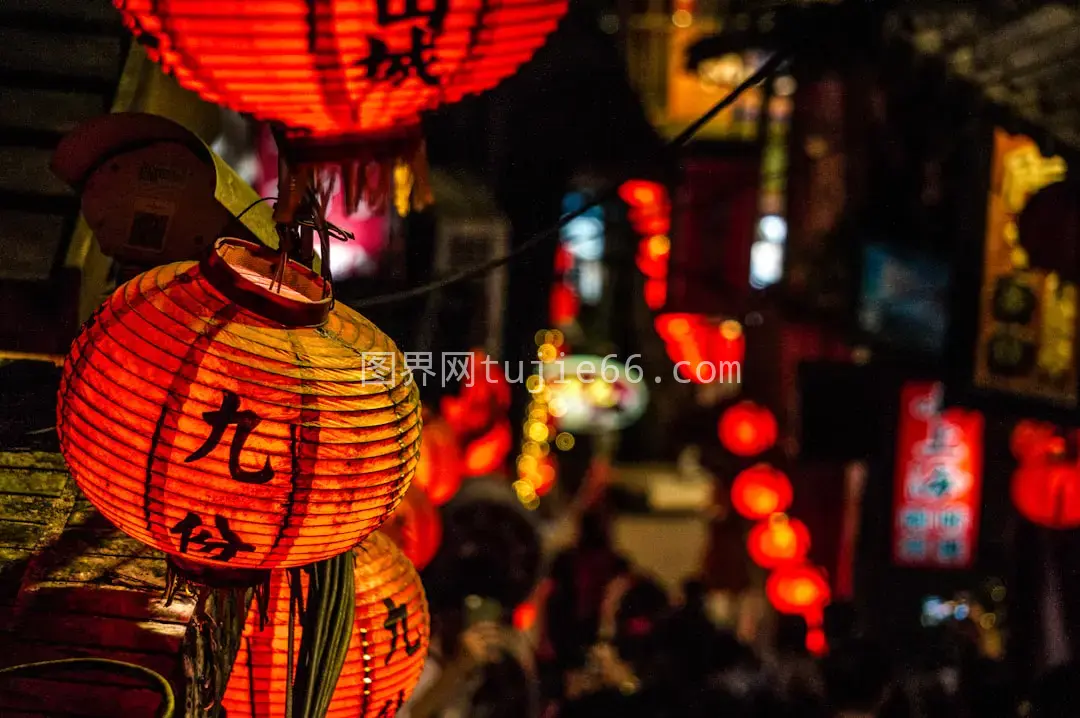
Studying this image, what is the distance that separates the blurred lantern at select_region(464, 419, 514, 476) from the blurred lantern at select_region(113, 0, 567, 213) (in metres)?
6.75

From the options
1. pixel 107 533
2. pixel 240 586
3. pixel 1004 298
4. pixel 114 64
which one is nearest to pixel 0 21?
pixel 114 64

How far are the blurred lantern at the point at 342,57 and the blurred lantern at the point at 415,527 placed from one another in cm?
294

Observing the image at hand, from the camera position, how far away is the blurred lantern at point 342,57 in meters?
2.19

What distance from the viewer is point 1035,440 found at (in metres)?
8.59

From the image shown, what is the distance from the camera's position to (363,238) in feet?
31.0

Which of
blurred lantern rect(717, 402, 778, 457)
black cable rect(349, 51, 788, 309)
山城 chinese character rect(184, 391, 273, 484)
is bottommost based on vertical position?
山城 chinese character rect(184, 391, 273, 484)

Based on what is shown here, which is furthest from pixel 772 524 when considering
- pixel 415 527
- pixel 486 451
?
pixel 415 527

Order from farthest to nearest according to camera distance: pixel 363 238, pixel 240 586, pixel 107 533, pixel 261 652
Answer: pixel 363 238, pixel 107 533, pixel 261 652, pixel 240 586

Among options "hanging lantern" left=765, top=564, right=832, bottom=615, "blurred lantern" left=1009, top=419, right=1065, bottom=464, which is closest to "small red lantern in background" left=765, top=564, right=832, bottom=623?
"hanging lantern" left=765, top=564, right=832, bottom=615

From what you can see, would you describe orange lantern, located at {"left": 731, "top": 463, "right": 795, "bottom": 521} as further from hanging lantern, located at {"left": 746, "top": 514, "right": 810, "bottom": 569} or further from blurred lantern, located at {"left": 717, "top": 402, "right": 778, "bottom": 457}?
blurred lantern, located at {"left": 717, "top": 402, "right": 778, "bottom": 457}

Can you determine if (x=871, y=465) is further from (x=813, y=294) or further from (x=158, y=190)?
(x=158, y=190)

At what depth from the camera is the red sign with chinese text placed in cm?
970

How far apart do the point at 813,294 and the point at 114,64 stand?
9.18 metres

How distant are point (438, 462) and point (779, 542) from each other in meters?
4.30
